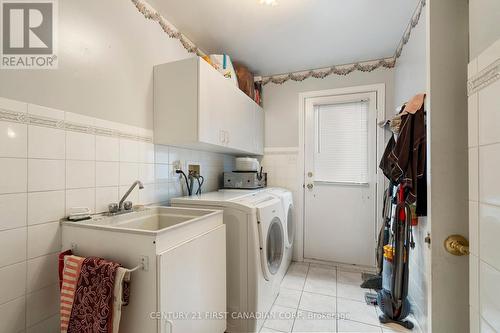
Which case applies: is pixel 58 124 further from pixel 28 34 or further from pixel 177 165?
pixel 177 165

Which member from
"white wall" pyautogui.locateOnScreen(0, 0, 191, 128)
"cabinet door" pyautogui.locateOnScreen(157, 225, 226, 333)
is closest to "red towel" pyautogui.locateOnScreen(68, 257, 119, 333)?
"cabinet door" pyautogui.locateOnScreen(157, 225, 226, 333)

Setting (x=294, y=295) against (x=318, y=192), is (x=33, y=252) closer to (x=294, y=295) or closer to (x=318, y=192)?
(x=294, y=295)

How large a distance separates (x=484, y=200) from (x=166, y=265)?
1.09 m

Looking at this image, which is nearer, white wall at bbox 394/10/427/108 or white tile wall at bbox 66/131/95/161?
white tile wall at bbox 66/131/95/161

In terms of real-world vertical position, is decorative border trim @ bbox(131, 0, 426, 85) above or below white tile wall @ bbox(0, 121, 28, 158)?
above

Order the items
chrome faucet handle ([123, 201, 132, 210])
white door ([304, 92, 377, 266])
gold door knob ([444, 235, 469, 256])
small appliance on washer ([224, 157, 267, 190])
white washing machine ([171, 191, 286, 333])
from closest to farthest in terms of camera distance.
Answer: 1. gold door knob ([444, 235, 469, 256])
2. chrome faucet handle ([123, 201, 132, 210])
3. white washing machine ([171, 191, 286, 333])
4. small appliance on washer ([224, 157, 267, 190])
5. white door ([304, 92, 377, 266])

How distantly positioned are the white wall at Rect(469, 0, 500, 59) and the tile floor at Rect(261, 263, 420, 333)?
1.81 meters

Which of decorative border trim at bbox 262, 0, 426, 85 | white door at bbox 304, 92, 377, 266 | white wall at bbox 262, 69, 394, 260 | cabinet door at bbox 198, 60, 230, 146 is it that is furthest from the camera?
white wall at bbox 262, 69, 394, 260

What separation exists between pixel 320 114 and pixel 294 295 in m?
2.02

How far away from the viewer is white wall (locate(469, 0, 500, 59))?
0.59 metres

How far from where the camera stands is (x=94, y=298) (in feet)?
3.02

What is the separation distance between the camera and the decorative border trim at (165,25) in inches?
63.5

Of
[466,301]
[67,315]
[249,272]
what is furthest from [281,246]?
[67,315]

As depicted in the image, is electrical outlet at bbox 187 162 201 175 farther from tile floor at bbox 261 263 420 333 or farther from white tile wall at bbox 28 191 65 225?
tile floor at bbox 261 263 420 333
